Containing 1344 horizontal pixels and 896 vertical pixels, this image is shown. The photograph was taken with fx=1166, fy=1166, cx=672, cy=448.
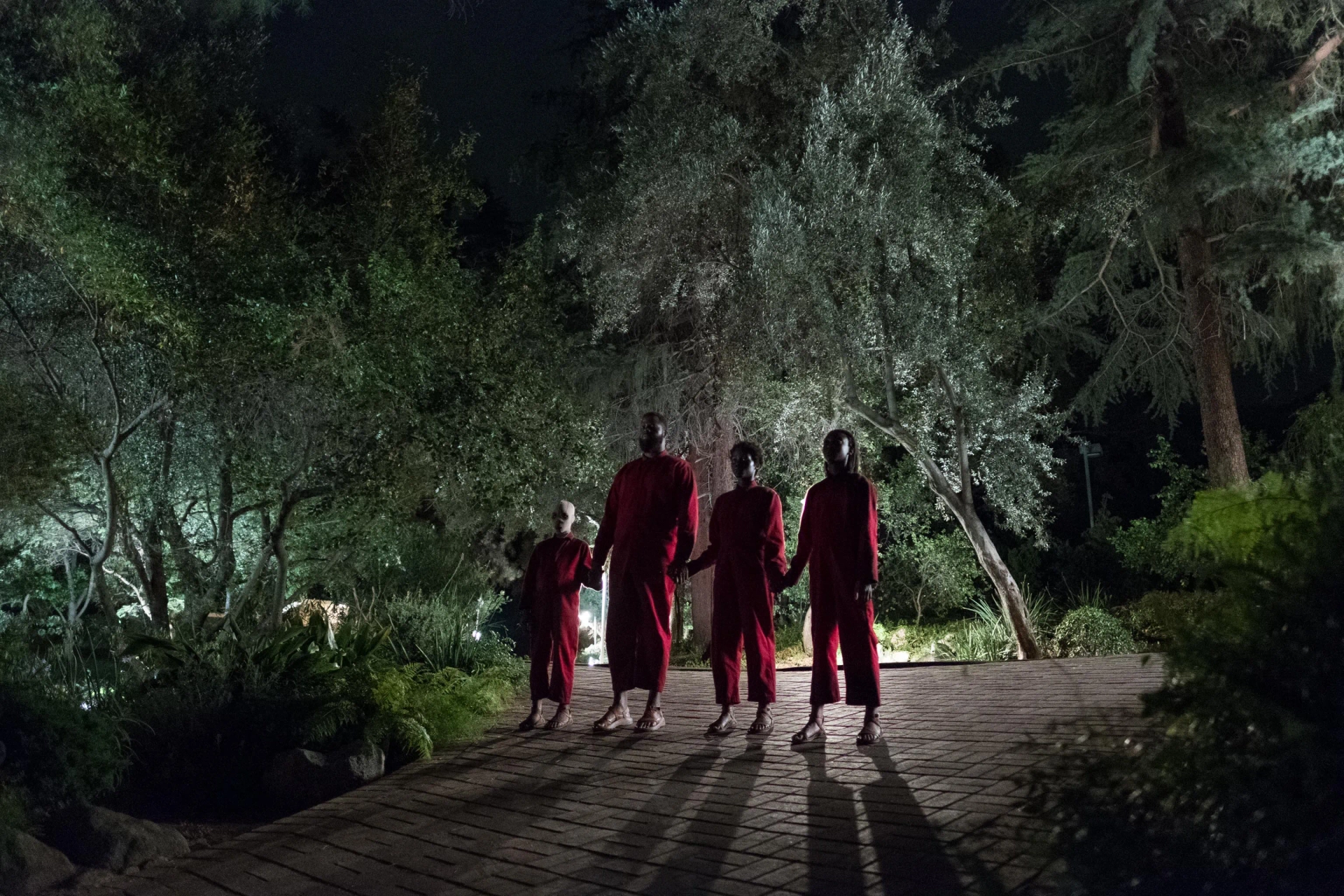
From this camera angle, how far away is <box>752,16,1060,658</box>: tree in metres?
12.1

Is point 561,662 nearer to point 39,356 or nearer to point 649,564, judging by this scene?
point 649,564

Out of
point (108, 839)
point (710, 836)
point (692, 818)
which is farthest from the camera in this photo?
point (108, 839)

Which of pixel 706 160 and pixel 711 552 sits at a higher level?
pixel 706 160

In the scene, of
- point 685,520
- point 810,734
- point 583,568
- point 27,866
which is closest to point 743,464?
point 685,520

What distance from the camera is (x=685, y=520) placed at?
24.5ft

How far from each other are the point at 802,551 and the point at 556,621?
1874 millimetres

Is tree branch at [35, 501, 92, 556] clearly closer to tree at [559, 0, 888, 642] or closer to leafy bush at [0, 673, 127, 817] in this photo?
leafy bush at [0, 673, 127, 817]

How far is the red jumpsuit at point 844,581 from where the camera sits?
6754 mm

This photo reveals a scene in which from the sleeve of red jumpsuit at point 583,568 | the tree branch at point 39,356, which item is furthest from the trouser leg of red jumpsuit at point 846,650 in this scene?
the tree branch at point 39,356

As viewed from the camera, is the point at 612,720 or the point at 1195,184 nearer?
the point at 612,720

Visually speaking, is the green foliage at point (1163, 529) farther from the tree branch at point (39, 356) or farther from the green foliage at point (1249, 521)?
the tree branch at point (39, 356)

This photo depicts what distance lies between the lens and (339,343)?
9.12m

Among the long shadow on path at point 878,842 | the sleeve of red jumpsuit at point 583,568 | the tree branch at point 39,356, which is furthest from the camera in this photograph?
the tree branch at point 39,356

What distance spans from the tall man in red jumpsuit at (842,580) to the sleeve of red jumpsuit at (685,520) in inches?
29.9
